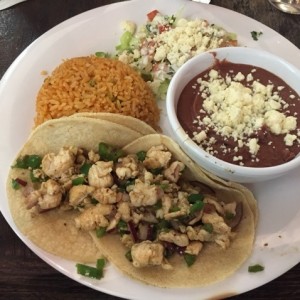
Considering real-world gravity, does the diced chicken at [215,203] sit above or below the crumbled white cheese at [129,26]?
below

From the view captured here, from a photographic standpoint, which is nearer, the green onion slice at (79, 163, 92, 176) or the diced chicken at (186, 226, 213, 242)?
the diced chicken at (186, 226, 213, 242)

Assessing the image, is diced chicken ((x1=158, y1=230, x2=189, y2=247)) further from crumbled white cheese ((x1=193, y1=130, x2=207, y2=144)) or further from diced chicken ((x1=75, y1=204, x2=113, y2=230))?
crumbled white cheese ((x1=193, y1=130, x2=207, y2=144))

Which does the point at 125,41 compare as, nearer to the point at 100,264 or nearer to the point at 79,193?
the point at 79,193

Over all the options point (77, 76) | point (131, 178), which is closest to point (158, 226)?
point (131, 178)

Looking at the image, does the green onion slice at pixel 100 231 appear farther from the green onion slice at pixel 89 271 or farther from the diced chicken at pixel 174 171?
the diced chicken at pixel 174 171

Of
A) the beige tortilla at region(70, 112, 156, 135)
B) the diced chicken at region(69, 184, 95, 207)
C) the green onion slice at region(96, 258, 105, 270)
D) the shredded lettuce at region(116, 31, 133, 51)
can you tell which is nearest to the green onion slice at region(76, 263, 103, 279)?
the green onion slice at region(96, 258, 105, 270)

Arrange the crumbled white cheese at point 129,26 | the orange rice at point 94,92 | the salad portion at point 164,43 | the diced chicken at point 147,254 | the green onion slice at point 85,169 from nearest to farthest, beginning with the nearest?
the diced chicken at point 147,254
the green onion slice at point 85,169
the orange rice at point 94,92
the salad portion at point 164,43
the crumbled white cheese at point 129,26

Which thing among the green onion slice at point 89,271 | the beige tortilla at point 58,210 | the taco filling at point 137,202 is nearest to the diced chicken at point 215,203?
the taco filling at point 137,202
